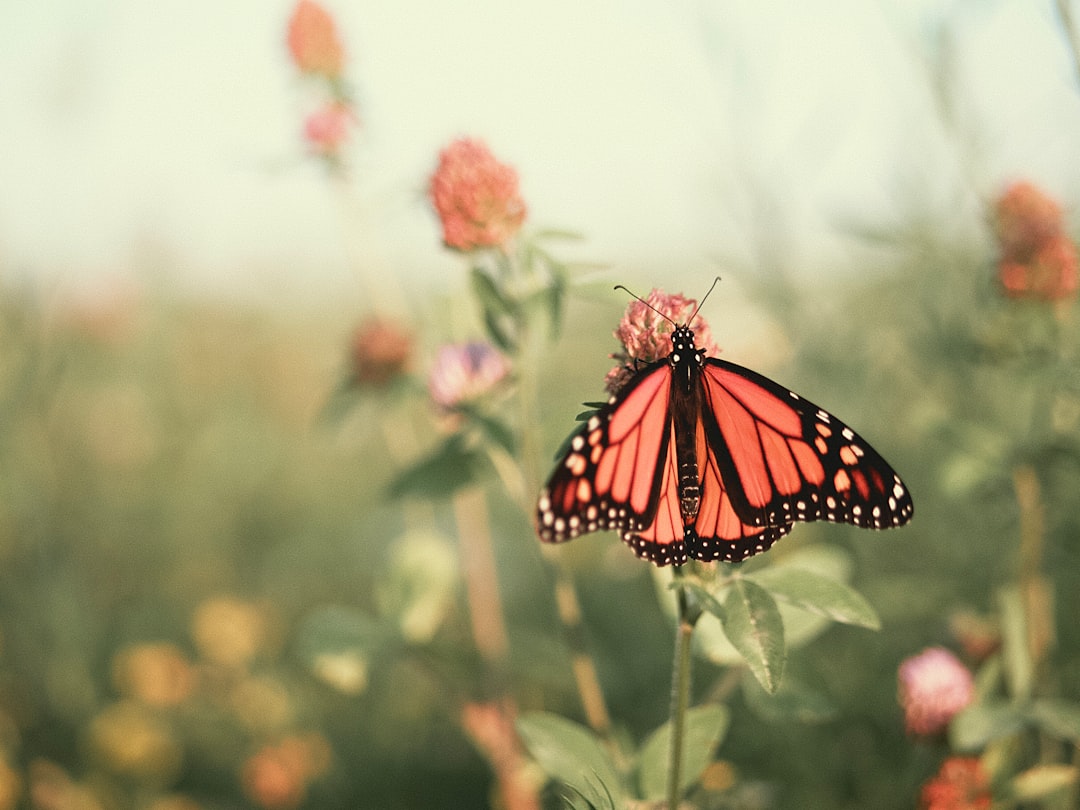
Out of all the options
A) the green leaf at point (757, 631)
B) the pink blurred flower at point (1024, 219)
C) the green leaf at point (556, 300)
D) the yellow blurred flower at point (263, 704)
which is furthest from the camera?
the yellow blurred flower at point (263, 704)

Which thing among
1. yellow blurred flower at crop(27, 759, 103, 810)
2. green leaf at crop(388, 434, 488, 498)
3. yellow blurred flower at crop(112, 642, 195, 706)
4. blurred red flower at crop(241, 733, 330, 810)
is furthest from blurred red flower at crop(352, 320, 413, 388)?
yellow blurred flower at crop(27, 759, 103, 810)

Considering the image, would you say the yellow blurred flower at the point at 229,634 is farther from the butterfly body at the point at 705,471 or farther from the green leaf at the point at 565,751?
the butterfly body at the point at 705,471

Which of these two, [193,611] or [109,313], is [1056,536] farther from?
[109,313]

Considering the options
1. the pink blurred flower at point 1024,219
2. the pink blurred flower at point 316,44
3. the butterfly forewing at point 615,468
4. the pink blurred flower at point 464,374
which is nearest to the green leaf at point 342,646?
the pink blurred flower at point 464,374

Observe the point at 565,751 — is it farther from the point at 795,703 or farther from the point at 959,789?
the point at 959,789

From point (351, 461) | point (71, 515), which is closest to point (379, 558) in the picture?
point (351, 461)
